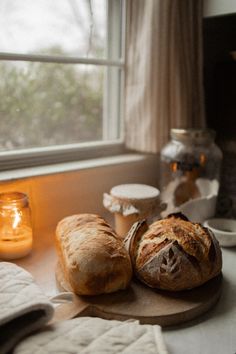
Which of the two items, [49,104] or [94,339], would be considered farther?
[49,104]

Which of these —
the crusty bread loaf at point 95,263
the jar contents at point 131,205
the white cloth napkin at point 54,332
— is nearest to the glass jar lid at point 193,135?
the jar contents at point 131,205

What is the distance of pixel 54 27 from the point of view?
1133mm

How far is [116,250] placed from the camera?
0.70m

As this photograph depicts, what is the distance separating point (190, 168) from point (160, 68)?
1.01 feet

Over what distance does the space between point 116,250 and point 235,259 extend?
0.32 metres

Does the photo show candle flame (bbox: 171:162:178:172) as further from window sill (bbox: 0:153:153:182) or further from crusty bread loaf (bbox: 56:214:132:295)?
crusty bread loaf (bbox: 56:214:132:295)

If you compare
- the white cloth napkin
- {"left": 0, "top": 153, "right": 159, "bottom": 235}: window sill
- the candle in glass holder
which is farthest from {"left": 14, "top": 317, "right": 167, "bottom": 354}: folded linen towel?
{"left": 0, "top": 153, "right": 159, "bottom": 235}: window sill

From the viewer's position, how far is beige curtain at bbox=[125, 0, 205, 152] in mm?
1149

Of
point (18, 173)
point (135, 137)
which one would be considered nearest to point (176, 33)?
point (135, 137)

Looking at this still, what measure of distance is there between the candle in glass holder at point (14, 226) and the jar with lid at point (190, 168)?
419mm

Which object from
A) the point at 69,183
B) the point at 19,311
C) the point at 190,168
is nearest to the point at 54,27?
the point at 69,183

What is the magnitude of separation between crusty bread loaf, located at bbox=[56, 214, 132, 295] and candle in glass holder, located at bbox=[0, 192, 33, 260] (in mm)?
153

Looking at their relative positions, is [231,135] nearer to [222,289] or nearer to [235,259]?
[235,259]

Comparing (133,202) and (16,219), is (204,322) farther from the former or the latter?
(16,219)
